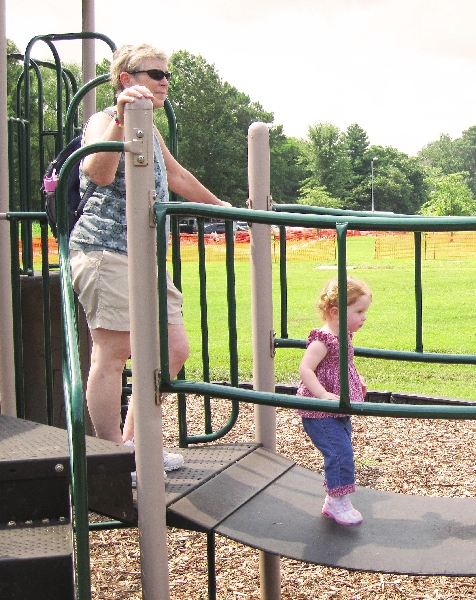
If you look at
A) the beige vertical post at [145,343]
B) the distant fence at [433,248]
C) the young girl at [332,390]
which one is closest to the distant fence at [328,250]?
the distant fence at [433,248]

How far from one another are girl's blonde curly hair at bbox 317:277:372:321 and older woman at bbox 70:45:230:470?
0.44 meters

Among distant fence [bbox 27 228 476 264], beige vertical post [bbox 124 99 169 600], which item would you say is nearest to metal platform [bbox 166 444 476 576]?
beige vertical post [bbox 124 99 169 600]

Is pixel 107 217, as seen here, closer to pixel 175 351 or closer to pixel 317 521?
pixel 175 351

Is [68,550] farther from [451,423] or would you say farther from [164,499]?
[451,423]

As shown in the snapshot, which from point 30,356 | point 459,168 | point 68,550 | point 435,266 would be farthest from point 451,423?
point 459,168

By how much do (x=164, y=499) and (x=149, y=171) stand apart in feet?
2.75

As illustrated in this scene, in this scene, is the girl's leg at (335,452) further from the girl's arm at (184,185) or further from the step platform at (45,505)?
the girl's arm at (184,185)

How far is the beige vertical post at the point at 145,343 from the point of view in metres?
2.11

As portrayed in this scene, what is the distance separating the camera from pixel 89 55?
470 cm

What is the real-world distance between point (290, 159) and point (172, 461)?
8114 centimetres

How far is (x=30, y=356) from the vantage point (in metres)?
3.97

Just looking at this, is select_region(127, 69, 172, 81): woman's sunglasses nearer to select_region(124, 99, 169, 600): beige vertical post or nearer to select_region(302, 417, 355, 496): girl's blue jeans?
select_region(124, 99, 169, 600): beige vertical post

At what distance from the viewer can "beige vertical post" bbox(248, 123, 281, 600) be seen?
278 centimetres

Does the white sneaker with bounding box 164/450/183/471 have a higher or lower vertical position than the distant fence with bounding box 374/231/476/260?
lower
